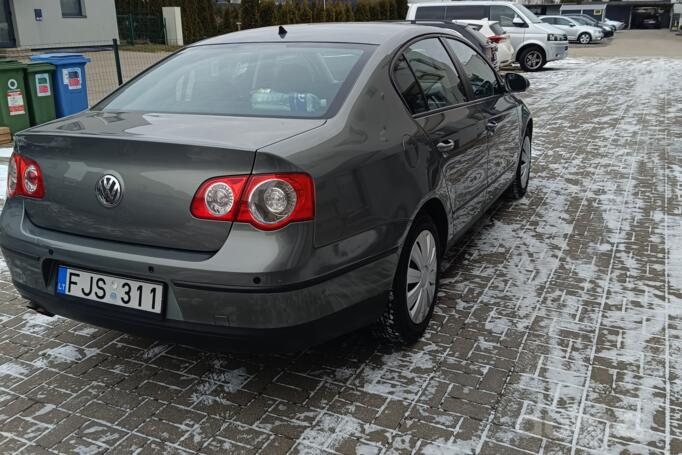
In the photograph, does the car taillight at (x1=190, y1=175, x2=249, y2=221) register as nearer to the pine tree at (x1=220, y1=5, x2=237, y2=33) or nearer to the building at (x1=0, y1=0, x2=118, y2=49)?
the building at (x1=0, y1=0, x2=118, y2=49)

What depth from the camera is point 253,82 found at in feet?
10.7

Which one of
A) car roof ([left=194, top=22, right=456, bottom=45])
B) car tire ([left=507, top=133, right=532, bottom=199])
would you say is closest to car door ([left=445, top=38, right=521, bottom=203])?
car tire ([left=507, top=133, right=532, bottom=199])

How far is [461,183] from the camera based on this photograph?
12.7 feet

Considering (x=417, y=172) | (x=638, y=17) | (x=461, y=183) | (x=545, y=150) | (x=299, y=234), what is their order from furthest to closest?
(x=638, y=17), (x=545, y=150), (x=461, y=183), (x=417, y=172), (x=299, y=234)

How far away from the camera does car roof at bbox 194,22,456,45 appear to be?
3.52 m

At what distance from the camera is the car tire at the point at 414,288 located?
314cm

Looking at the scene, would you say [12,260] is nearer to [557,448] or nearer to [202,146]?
[202,146]

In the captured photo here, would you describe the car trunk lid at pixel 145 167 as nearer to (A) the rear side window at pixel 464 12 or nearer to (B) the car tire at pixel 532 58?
(A) the rear side window at pixel 464 12

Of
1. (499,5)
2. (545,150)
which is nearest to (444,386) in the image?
(545,150)

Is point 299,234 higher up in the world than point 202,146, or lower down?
lower down

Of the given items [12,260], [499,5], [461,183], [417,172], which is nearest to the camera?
A: [12,260]

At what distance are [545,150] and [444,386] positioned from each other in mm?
6087

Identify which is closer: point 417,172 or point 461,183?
point 417,172

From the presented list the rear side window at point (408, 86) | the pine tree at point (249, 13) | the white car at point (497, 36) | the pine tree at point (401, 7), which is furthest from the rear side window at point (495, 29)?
the pine tree at point (401, 7)
